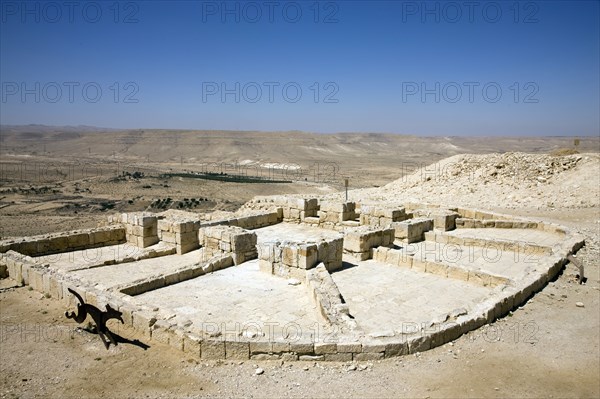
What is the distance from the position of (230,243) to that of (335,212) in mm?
5517

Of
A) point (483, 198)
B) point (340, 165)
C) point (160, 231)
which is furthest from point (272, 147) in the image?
point (160, 231)

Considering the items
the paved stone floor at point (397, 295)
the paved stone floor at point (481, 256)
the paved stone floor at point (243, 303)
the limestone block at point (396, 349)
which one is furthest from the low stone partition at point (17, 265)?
the paved stone floor at point (481, 256)

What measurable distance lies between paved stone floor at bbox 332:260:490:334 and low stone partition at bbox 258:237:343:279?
0.56 m

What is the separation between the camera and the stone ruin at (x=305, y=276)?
6.67 metres

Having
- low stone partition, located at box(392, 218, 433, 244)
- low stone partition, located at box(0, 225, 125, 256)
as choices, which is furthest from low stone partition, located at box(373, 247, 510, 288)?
low stone partition, located at box(0, 225, 125, 256)

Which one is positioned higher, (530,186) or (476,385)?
(530,186)

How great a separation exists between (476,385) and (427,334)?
1083mm

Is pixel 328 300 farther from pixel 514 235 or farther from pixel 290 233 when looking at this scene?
pixel 514 235

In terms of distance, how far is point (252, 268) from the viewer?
11.0m

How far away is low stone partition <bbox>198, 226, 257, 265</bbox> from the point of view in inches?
446

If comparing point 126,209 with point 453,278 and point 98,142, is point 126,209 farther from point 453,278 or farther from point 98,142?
point 98,142

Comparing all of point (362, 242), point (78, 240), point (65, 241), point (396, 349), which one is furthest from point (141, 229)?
point (396, 349)

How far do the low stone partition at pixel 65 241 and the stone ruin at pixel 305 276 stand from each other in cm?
3

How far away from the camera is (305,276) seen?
9859 millimetres
